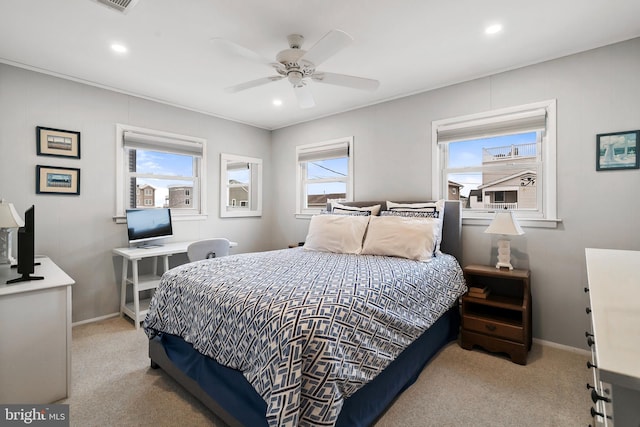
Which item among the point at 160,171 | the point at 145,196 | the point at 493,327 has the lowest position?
the point at 493,327

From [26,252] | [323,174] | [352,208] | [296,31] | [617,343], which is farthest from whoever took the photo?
[323,174]

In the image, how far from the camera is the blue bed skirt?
4.73 ft

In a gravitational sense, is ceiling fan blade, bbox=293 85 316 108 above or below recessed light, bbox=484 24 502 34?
below

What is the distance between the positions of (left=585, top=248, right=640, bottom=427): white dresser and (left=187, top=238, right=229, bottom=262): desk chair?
2.89 metres

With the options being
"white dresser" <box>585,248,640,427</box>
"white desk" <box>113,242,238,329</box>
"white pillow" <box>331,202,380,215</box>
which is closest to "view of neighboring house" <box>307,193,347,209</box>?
"white pillow" <box>331,202,380,215</box>

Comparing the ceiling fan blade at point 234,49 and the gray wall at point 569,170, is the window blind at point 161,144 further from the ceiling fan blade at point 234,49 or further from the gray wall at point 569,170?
the gray wall at point 569,170

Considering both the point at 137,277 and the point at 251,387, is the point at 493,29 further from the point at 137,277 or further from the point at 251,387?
the point at 137,277

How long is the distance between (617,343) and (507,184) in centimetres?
283

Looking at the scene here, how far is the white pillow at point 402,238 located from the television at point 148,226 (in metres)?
2.44

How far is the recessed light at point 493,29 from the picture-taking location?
2.19m

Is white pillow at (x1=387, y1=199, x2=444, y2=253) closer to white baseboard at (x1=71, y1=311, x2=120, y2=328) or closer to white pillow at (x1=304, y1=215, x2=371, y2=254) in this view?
white pillow at (x1=304, y1=215, x2=371, y2=254)

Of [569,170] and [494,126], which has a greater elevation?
[494,126]

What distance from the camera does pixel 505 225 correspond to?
2.58 m

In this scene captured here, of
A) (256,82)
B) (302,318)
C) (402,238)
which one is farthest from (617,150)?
(256,82)
